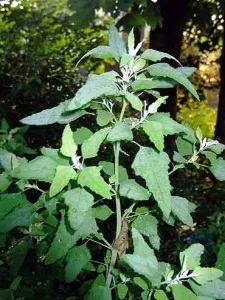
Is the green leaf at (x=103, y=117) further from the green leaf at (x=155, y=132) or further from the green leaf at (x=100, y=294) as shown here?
the green leaf at (x=100, y=294)

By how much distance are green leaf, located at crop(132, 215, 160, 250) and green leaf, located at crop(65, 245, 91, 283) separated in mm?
175

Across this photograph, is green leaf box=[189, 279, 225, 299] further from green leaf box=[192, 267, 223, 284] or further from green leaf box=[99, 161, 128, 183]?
green leaf box=[99, 161, 128, 183]

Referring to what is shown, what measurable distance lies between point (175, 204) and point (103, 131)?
1.01 ft

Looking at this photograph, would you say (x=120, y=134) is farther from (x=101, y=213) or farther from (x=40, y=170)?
(x=101, y=213)

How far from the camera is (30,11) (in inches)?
178

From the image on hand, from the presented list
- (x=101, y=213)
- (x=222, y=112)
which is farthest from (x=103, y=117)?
(x=222, y=112)

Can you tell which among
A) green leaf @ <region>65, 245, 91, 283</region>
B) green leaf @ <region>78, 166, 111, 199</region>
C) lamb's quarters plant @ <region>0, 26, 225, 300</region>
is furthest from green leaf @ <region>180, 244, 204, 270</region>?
green leaf @ <region>65, 245, 91, 283</region>

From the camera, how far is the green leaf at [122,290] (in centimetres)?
120

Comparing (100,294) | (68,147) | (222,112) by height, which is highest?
(68,147)

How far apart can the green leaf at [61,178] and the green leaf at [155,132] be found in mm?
201

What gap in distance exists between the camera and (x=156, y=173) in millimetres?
1028

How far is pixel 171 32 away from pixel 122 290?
12.3ft

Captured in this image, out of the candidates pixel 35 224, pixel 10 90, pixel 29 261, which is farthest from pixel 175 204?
pixel 10 90

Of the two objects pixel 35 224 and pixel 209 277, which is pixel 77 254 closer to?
pixel 35 224
